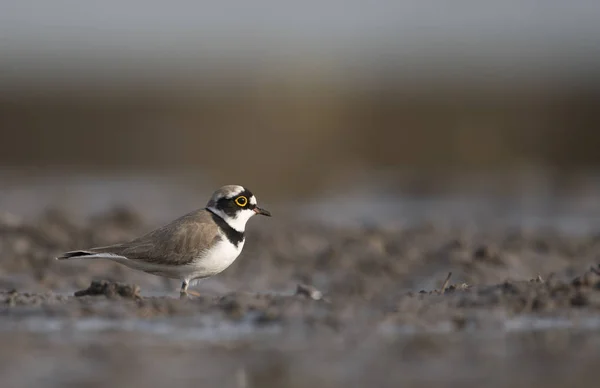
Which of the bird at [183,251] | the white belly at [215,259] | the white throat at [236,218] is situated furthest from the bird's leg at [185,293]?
the white throat at [236,218]

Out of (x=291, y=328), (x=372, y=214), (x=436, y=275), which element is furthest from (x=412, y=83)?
(x=291, y=328)

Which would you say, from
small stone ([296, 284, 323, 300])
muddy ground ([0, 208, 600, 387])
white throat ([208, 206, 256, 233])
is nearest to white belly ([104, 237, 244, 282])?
white throat ([208, 206, 256, 233])

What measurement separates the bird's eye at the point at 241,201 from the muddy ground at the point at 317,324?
895 millimetres

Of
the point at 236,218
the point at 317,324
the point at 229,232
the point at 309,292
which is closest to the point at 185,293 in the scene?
the point at 229,232

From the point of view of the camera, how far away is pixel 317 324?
26.0ft

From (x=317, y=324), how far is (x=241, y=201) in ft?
10.4

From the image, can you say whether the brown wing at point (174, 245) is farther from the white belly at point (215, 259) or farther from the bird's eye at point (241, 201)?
the bird's eye at point (241, 201)

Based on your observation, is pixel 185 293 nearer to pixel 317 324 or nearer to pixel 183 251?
pixel 183 251

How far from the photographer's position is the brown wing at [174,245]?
10289mm

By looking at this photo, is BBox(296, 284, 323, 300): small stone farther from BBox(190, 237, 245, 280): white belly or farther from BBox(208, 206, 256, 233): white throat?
BBox(208, 206, 256, 233): white throat

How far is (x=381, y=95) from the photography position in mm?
37406

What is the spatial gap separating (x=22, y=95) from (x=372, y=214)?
21.0 meters

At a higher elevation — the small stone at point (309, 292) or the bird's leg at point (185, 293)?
the small stone at point (309, 292)

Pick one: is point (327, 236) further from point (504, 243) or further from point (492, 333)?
point (492, 333)
